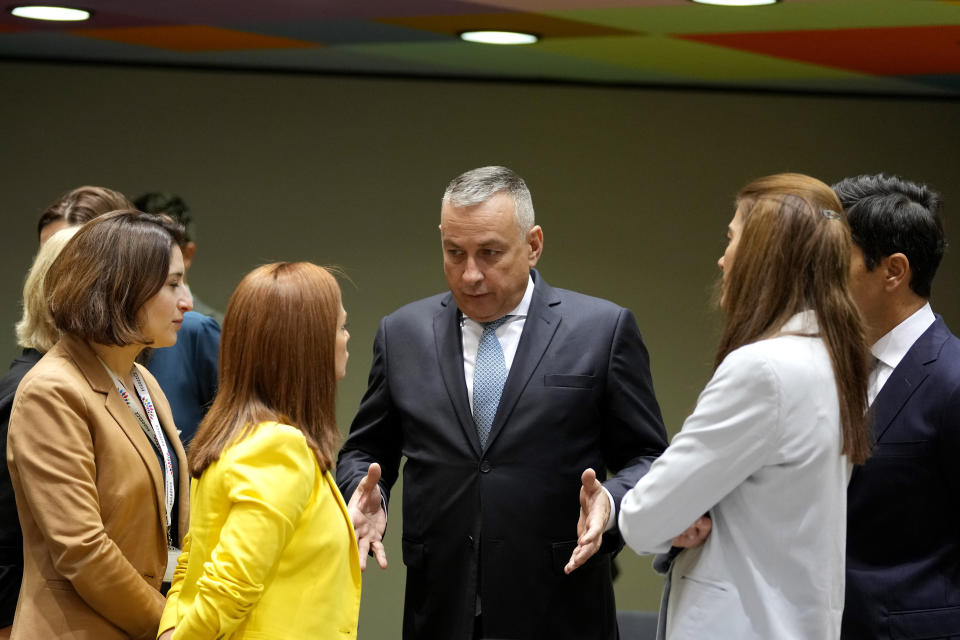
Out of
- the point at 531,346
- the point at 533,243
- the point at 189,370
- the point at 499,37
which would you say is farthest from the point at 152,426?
the point at 499,37

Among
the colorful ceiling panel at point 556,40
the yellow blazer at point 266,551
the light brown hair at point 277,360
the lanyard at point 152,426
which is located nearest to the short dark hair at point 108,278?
the lanyard at point 152,426

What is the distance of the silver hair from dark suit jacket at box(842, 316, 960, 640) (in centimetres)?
99

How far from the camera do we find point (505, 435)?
2672 millimetres

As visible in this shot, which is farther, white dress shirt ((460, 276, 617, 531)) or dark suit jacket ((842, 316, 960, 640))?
white dress shirt ((460, 276, 617, 531))

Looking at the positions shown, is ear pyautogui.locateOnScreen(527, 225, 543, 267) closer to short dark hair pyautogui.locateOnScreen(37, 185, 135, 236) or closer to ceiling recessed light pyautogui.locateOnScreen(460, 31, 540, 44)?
short dark hair pyautogui.locateOnScreen(37, 185, 135, 236)

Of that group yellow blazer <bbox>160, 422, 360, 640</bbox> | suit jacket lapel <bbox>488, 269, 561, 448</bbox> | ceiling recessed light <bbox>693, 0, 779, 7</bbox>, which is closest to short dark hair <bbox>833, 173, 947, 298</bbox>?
suit jacket lapel <bbox>488, 269, 561, 448</bbox>

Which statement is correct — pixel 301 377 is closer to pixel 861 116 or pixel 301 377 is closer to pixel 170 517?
pixel 170 517

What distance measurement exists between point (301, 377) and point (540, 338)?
0.78 meters

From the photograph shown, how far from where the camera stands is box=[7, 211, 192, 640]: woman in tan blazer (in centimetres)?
225

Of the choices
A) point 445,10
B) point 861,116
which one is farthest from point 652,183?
point 445,10

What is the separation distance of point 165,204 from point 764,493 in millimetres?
4415

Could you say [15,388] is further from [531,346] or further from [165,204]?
[165,204]

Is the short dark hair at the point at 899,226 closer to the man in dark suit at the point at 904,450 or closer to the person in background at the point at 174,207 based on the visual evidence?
the man in dark suit at the point at 904,450

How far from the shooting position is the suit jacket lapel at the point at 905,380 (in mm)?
2273
